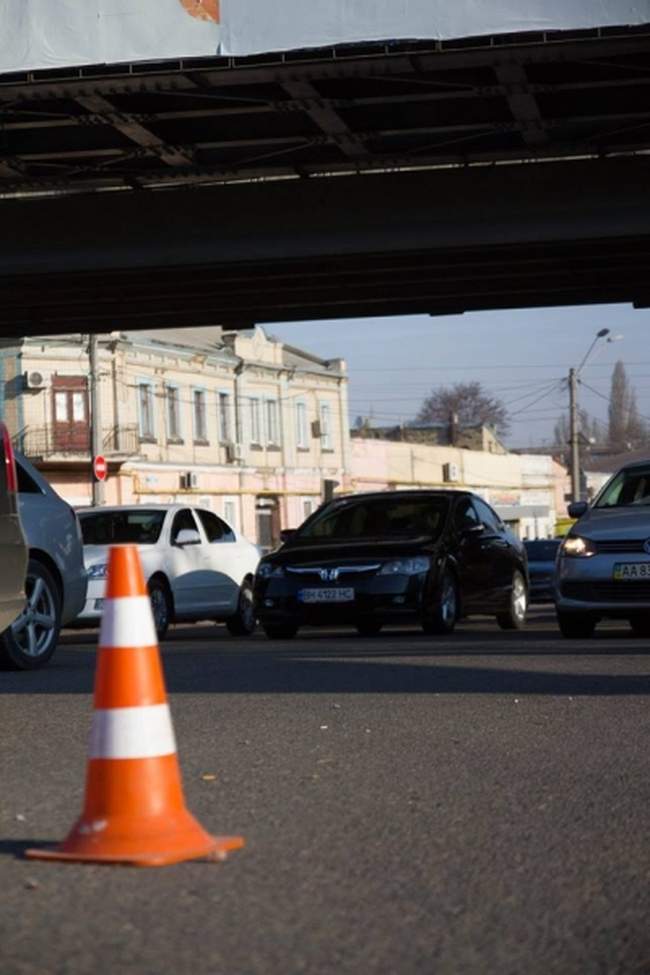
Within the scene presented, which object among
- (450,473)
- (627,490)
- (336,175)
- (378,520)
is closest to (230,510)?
(450,473)

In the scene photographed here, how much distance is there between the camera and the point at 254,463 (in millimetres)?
65250

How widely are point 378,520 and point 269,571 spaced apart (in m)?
1.50

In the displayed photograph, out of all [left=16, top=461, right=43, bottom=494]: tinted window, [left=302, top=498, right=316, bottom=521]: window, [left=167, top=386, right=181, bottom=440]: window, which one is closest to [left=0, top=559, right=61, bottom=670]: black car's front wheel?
[left=16, top=461, right=43, bottom=494]: tinted window

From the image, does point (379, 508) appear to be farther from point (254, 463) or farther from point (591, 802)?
point (254, 463)

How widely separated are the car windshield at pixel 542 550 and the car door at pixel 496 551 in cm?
1707

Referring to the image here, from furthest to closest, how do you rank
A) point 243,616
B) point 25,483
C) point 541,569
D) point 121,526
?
point 541,569 → point 243,616 → point 121,526 → point 25,483

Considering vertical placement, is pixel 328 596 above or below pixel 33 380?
below

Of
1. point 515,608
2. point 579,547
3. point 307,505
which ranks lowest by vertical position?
point 515,608

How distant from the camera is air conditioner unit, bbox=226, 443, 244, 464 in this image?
63.3 metres

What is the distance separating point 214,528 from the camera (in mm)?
22016

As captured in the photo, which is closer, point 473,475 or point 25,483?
point 25,483

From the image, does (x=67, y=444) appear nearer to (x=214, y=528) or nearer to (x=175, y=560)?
(x=214, y=528)

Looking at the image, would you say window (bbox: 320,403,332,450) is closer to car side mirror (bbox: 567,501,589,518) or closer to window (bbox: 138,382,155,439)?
window (bbox: 138,382,155,439)

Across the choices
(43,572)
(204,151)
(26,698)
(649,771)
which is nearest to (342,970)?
(649,771)
